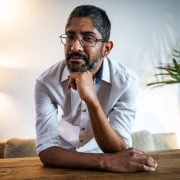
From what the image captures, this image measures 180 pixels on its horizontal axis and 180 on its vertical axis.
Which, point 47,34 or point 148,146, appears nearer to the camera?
point 148,146

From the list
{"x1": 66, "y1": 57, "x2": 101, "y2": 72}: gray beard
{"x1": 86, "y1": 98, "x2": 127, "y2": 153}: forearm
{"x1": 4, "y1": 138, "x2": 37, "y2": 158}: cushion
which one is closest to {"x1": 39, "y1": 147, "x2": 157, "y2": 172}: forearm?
{"x1": 86, "y1": 98, "x2": 127, "y2": 153}: forearm

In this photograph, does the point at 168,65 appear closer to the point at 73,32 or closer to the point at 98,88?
the point at 98,88

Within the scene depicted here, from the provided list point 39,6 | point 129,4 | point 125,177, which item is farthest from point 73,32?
point 129,4

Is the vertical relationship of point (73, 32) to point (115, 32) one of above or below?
below

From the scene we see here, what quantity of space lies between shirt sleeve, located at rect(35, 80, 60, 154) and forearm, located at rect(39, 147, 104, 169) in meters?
0.06

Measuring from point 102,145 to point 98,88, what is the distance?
411mm

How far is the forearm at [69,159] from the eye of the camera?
106 centimetres

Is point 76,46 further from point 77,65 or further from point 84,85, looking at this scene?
point 84,85

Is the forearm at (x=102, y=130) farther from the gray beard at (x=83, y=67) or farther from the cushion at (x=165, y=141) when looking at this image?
the cushion at (x=165, y=141)

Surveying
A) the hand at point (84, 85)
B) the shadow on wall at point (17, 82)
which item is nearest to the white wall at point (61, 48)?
the shadow on wall at point (17, 82)

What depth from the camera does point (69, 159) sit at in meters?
1.12

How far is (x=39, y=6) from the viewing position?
2879mm

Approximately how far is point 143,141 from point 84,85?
1537mm

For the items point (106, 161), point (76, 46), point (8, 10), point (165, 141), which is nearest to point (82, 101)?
point (76, 46)
